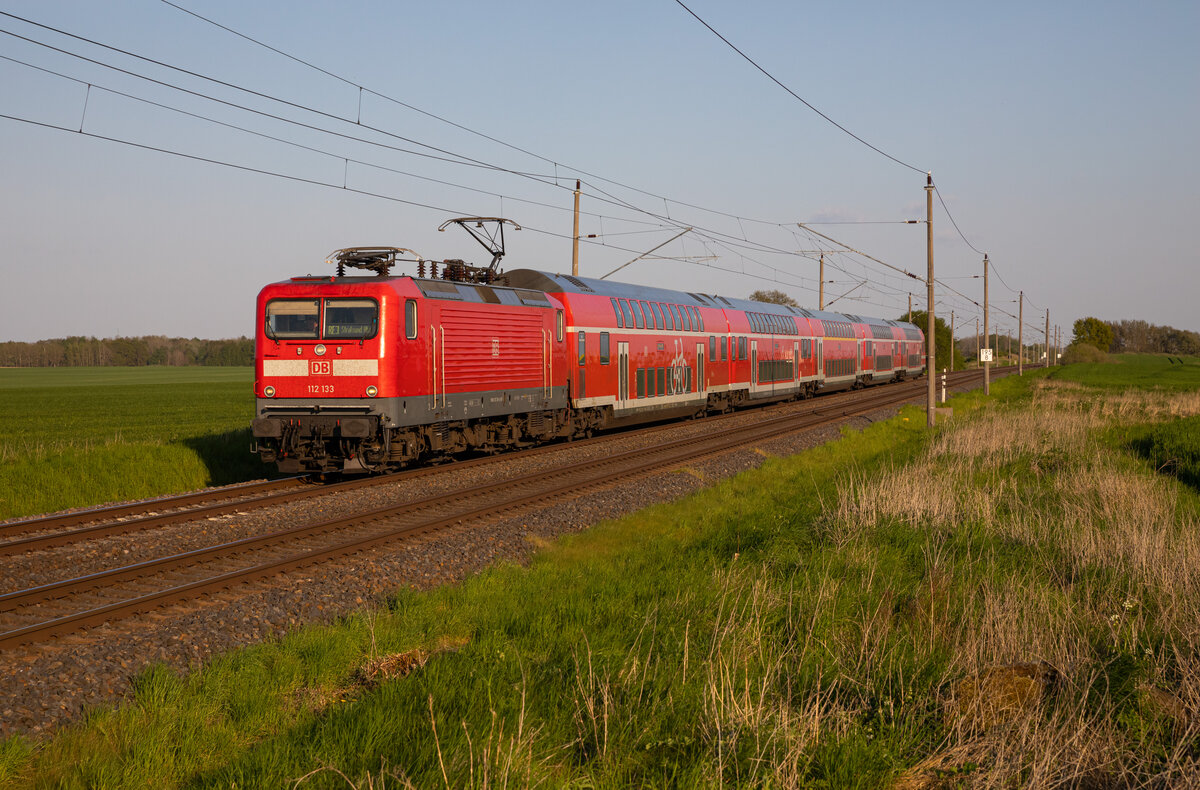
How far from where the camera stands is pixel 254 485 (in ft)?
52.8

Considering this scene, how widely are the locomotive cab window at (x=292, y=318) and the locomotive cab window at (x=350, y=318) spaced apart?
0.25 m

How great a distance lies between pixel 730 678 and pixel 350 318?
478 inches

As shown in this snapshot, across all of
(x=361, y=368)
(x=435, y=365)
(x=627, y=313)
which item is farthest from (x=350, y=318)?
(x=627, y=313)

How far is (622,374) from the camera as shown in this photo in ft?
83.6

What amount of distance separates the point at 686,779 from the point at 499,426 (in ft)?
53.9

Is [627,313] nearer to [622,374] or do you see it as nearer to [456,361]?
[622,374]

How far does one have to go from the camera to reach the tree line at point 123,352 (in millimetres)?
142250

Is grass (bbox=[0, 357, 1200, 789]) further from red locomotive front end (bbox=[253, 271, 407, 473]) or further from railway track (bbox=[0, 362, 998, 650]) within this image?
red locomotive front end (bbox=[253, 271, 407, 473])

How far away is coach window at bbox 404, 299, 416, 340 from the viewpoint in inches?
644

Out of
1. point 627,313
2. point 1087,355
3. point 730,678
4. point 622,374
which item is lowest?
point 730,678

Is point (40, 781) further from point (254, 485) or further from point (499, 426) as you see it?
point (499, 426)

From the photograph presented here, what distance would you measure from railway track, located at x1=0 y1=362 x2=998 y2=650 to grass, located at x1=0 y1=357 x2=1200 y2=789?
193cm

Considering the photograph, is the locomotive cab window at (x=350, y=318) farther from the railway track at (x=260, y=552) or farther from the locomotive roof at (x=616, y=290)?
the locomotive roof at (x=616, y=290)

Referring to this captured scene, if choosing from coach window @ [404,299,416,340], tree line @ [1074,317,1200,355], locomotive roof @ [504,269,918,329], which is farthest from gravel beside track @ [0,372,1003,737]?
tree line @ [1074,317,1200,355]
